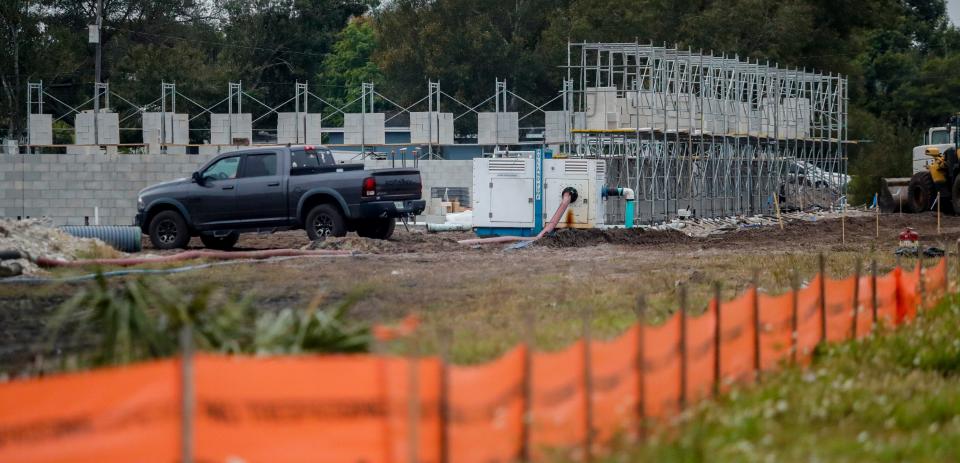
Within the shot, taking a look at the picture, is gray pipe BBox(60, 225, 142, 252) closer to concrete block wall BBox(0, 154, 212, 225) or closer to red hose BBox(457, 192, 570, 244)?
red hose BBox(457, 192, 570, 244)

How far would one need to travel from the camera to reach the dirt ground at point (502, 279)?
13664mm

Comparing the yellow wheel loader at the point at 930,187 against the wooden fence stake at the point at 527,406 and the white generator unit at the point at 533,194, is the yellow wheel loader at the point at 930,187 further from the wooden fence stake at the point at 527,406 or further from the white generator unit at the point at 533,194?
the wooden fence stake at the point at 527,406

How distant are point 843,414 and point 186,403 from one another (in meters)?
5.42

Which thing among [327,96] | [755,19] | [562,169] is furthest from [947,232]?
[327,96]

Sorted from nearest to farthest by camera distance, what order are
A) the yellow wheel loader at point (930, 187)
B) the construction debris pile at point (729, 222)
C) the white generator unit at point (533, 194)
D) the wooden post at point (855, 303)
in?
1. the wooden post at point (855, 303)
2. the white generator unit at point (533, 194)
3. the construction debris pile at point (729, 222)
4. the yellow wheel loader at point (930, 187)

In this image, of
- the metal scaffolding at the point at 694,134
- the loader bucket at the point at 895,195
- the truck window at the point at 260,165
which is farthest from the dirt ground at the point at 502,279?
the loader bucket at the point at 895,195

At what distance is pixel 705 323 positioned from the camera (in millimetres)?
10594

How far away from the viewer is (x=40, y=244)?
2180cm

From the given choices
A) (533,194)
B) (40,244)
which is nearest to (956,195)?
(533,194)

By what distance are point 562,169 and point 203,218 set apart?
25.8ft

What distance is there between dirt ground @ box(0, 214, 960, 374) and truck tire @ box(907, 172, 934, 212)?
13.7 metres

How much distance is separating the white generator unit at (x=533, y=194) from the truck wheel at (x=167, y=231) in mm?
6474

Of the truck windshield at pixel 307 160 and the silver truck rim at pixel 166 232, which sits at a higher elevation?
the truck windshield at pixel 307 160

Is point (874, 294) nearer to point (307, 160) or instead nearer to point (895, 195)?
point (307, 160)
